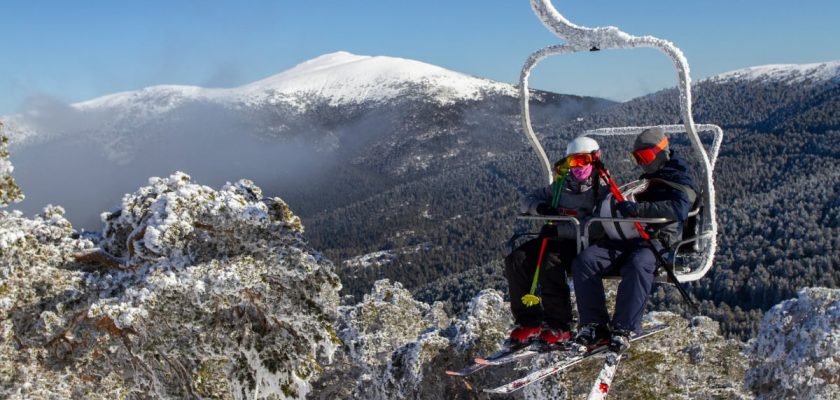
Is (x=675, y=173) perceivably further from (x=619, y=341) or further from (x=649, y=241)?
(x=619, y=341)

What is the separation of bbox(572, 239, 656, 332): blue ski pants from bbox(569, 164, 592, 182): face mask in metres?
0.78

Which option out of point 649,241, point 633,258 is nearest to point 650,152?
point 649,241

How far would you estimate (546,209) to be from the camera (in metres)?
7.79

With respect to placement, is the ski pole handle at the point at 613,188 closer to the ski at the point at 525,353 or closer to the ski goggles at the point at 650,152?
the ski goggles at the point at 650,152

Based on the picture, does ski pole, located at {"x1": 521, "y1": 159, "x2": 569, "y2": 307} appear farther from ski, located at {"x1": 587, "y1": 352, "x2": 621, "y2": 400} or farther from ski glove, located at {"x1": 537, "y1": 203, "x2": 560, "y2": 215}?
ski, located at {"x1": 587, "y1": 352, "x2": 621, "y2": 400}

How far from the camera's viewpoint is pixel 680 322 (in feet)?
51.8


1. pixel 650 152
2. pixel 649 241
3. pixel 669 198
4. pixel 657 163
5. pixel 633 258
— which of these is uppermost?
pixel 650 152

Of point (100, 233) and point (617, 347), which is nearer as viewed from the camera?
point (617, 347)

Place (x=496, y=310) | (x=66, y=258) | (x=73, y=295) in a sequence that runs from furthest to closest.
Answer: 1. (x=496, y=310)
2. (x=66, y=258)
3. (x=73, y=295)

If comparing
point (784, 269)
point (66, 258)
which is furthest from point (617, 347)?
point (784, 269)

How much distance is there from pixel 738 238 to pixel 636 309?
7694 inches

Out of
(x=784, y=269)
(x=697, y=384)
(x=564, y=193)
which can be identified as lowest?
(x=784, y=269)

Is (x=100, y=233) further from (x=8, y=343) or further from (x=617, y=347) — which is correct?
(x=617, y=347)

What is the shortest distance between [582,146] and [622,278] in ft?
4.94
